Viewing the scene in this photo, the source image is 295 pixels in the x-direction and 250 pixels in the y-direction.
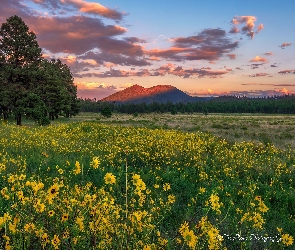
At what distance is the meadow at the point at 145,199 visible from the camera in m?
3.04

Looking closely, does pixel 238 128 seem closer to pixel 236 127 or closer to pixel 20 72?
pixel 236 127

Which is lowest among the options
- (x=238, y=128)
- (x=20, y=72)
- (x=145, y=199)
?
(x=145, y=199)

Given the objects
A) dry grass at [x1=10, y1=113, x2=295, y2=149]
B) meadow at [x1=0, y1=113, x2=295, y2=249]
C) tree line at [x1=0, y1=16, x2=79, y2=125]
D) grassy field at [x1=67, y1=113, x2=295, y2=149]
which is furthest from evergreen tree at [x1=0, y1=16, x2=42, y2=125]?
meadow at [x1=0, y1=113, x2=295, y2=249]

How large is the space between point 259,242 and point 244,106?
154 m

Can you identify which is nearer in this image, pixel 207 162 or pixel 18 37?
pixel 207 162

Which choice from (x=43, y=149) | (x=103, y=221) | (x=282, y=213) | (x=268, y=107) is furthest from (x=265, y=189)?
(x=268, y=107)

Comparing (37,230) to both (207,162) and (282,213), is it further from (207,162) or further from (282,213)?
(207,162)

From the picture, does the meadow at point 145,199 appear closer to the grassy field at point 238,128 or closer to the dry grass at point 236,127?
the grassy field at point 238,128

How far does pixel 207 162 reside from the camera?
11578mm

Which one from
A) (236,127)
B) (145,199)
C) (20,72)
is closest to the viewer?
(145,199)

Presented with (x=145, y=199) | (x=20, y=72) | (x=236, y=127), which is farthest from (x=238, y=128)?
(x=145, y=199)

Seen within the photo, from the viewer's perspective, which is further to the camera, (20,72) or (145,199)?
(20,72)

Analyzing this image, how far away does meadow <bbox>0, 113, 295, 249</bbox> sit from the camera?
9.99 ft

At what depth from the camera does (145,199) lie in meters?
7.22
